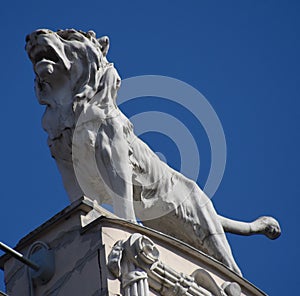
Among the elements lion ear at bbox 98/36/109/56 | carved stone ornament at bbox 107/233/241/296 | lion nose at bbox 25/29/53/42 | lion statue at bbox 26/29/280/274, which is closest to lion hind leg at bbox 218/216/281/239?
lion statue at bbox 26/29/280/274

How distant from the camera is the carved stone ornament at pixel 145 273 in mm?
14023

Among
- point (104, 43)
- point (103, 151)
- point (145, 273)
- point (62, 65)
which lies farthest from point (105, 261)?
point (104, 43)

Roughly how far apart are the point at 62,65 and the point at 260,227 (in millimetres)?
3099

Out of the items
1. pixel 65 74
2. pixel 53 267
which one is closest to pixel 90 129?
pixel 65 74

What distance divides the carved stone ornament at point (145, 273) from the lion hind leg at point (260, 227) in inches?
110

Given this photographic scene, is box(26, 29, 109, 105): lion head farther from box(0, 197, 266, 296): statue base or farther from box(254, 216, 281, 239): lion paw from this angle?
box(254, 216, 281, 239): lion paw

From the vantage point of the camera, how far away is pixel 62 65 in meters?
16.7

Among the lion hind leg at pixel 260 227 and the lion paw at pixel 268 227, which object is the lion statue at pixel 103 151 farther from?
the lion paw at pixel 268 227

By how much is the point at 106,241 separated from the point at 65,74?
118 inches

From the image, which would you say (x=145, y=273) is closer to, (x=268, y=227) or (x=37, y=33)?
(x=37, y=33)

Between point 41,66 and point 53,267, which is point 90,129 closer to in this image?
point 41,66

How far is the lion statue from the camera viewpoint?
52.4 ft

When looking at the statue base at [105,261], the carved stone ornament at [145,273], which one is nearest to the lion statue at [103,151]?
the statue base at [105,261]

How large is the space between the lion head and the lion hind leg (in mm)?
2343
